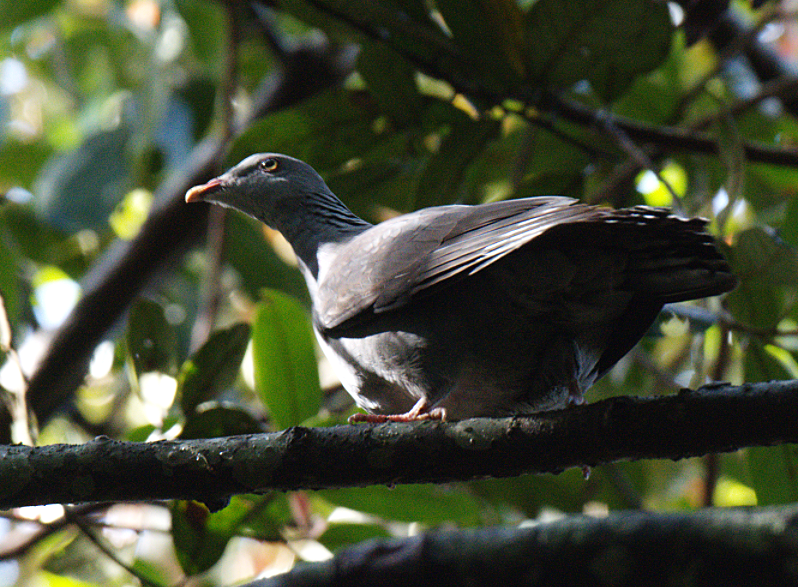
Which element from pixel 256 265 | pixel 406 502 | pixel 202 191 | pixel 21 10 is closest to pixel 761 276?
pixel 406 502

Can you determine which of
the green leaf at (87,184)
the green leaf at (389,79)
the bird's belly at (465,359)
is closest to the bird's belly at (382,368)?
the bird's belly at (465,359)

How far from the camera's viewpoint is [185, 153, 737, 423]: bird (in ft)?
7.47

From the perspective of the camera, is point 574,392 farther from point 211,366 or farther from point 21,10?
point 21,10

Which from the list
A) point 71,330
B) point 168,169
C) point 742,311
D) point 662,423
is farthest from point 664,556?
point 168,169

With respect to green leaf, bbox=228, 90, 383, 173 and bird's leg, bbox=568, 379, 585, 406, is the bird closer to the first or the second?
bird's leg, bbox=568, 379, 585, 406

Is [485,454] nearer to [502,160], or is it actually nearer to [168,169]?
[502,160]

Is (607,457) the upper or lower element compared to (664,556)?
lower

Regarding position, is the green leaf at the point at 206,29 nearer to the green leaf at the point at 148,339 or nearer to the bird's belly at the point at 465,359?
the green leaf at the point at 148,339

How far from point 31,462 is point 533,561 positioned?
4.64ft

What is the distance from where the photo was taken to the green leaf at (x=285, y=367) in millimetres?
3168

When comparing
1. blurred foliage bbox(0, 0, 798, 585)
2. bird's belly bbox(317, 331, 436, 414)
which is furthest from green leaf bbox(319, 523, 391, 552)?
bird's belly bbox(317, 331, 436, 414)

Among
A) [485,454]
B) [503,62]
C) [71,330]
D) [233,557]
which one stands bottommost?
[233,557]

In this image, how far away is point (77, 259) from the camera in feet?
18.6

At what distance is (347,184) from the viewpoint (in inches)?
150
